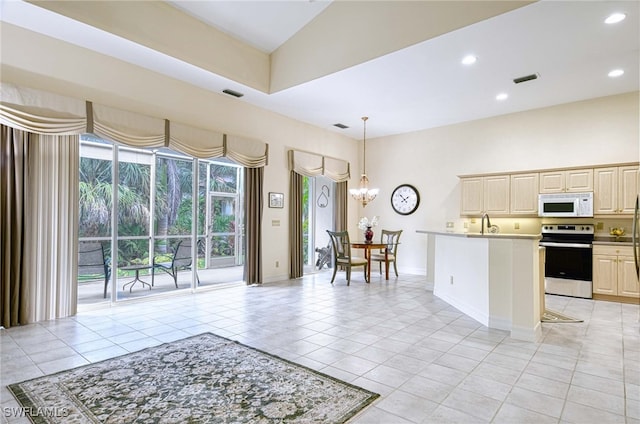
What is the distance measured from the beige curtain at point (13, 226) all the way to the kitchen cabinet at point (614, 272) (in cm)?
765

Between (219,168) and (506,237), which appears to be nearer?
(506,237)

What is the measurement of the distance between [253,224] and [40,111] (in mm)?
3334

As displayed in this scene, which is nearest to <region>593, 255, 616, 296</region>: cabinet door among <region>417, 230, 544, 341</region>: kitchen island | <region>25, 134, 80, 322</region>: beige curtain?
<region>417, 230, 544, 341</region>: kitchen island

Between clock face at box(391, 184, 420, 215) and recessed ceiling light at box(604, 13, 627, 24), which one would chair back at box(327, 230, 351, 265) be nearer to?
clock face at box(391, 184, 420, 215)

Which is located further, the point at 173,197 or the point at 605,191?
the point at 173,197

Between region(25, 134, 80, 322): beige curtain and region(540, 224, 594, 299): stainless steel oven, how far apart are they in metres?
6.91

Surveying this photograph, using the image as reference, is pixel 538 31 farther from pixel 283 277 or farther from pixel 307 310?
pixel 283 277

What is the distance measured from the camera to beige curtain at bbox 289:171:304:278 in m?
7.01

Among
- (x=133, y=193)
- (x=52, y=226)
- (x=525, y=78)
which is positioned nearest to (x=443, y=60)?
(x=525, y=78)

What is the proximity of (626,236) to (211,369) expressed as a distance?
6309 mm

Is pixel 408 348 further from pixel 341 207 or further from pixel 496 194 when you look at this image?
pixel 341 207

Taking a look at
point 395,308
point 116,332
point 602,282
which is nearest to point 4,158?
point 116,332

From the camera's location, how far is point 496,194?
6.48 m

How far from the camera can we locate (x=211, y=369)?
8.99ft
